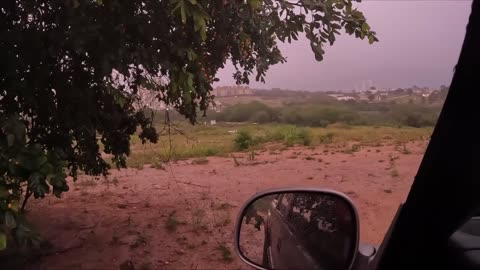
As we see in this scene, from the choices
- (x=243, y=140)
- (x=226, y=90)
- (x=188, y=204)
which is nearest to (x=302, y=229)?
(x=188, y=204)

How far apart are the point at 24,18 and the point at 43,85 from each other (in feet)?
1.97

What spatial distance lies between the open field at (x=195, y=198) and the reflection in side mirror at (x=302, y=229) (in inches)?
39.9

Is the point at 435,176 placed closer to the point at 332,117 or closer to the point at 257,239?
the point at 257,239

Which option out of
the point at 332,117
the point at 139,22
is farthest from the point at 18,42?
the point at 332,117

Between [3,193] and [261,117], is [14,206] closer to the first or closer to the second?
[3,193]

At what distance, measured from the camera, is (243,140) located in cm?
1360

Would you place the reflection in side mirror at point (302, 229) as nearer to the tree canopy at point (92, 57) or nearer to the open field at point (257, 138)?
the tree canopy at point (92, 57)

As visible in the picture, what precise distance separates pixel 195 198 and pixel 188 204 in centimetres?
38

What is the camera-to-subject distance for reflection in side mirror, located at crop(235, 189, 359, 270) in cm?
153

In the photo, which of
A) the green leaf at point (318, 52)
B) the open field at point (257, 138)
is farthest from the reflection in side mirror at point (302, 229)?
the open field at point (257, 138)

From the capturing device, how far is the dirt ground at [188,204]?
4.82m

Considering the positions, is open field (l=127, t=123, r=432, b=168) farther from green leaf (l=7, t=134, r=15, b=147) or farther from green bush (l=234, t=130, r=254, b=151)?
green leaf (l=7, t=134, r=15, b=147)

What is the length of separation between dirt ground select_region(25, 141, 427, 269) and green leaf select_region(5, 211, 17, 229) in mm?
1630

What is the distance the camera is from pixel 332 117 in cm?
1205
